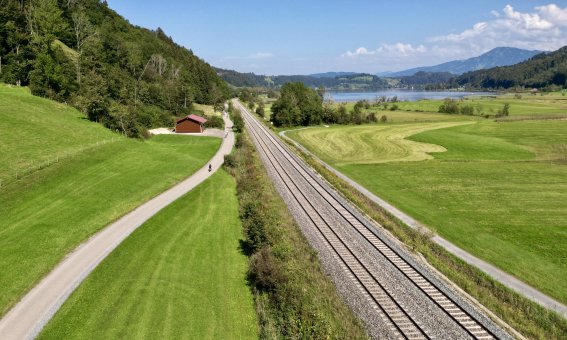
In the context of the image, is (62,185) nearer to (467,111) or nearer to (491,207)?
(491,207)

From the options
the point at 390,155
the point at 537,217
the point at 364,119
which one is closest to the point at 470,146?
the point at 390,155

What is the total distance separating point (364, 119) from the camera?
133375 mm

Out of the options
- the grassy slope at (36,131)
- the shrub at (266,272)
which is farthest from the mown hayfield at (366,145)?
the shrub at (266,272)

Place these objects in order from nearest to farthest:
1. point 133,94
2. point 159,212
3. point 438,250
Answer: point 438,250 < point 159,212 < point 133,94

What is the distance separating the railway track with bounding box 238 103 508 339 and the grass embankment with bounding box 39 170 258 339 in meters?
7.41

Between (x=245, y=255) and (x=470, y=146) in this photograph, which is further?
(x=470, y=146)

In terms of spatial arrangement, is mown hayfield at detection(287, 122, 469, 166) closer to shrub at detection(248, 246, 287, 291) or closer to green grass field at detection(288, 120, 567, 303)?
green grass field at detection(288, 120, 567, 303)

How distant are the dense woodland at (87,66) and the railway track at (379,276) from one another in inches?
1941

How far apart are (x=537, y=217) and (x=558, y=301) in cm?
1682

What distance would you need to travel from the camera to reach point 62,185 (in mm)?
38938

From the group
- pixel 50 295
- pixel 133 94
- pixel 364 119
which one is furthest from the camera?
pixel 364 119

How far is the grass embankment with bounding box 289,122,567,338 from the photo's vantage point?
2436 cm

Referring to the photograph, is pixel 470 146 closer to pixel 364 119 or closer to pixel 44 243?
pixel 364 119

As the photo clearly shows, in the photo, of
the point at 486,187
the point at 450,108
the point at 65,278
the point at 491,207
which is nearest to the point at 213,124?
the point at 486,187
